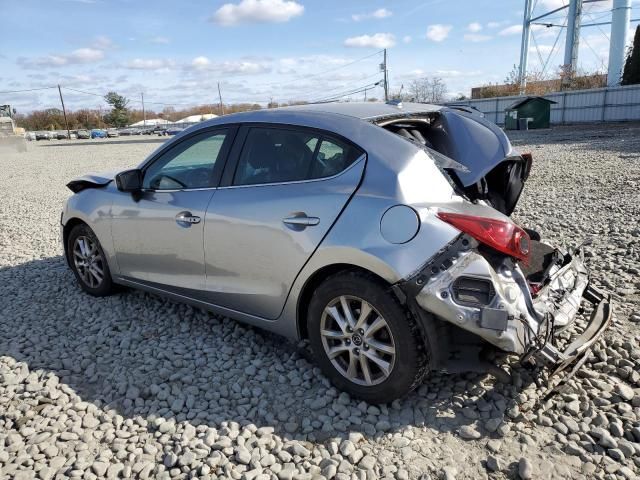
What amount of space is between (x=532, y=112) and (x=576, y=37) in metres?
18.7

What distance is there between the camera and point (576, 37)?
142 ft

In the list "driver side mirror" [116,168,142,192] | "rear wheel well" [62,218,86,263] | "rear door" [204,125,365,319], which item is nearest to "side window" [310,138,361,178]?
"rear door" [204,125,365,319]

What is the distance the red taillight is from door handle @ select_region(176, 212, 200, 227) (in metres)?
1.78

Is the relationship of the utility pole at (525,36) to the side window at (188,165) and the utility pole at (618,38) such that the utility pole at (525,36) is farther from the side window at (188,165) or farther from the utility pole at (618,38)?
the side window at (188,165)

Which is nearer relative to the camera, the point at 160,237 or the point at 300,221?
the point at 300,221

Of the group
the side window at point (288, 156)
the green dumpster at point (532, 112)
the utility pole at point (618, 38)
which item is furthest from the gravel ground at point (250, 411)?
the utility pole at point (618, 38)

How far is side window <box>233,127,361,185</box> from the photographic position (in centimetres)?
308

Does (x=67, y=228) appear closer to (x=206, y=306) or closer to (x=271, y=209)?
(x=206, y=306)

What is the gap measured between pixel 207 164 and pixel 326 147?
1069 millimetres

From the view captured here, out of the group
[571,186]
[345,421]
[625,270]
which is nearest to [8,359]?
[345,421]

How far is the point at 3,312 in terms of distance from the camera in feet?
15.3

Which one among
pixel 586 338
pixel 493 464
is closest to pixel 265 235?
pixel 493 464

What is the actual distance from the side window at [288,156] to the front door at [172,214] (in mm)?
245

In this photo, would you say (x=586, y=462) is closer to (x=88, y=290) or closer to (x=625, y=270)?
(x=625, y=270)
